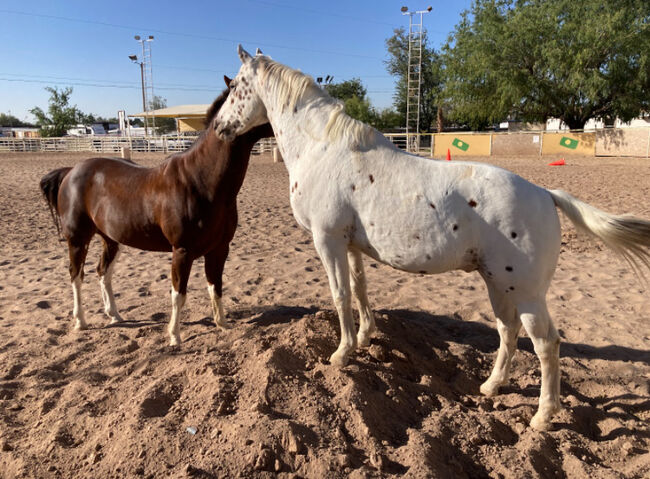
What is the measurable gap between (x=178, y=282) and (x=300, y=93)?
6.12 feet

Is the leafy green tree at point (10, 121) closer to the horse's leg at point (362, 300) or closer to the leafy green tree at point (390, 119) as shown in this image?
the leafy green tree at point (390, 119)

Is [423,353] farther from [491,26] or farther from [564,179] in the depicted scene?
[491,26]

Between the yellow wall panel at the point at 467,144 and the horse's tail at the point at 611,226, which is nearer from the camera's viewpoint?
the horse's tail at the point at 611,226

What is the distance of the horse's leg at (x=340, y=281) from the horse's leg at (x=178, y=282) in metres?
1.27

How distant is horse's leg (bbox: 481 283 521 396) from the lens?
3.01 m

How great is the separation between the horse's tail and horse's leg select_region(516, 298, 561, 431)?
55 centimetres

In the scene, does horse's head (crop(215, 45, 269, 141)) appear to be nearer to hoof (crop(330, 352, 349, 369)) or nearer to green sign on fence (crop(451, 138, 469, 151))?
hoof (crop(330, 352, 349, 369))

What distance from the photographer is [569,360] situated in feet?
12.4

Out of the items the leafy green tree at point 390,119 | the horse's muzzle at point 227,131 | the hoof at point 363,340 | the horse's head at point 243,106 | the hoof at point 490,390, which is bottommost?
the hoof at point 490,390

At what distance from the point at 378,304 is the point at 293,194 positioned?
2347 millimetres

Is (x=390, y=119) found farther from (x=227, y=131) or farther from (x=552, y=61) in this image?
(x=227, y=131)

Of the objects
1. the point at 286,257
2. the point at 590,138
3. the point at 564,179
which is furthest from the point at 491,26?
the point at 286,257

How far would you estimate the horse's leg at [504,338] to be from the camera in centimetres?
301

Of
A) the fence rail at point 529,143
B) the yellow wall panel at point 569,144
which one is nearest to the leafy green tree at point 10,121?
the fence rail at point 529,143
